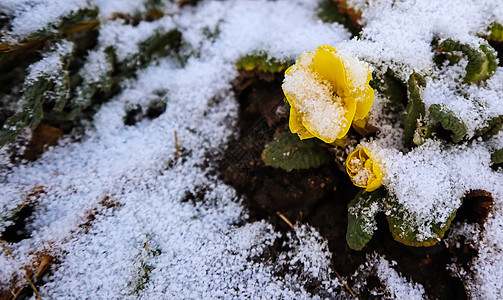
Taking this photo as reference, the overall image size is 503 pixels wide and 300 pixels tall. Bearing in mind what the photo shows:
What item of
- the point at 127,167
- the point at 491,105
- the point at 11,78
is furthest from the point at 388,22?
the point at 11,78

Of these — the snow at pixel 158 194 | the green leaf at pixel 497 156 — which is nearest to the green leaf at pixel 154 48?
the snow at pixel 158 194

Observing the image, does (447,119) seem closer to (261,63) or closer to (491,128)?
(491,128)

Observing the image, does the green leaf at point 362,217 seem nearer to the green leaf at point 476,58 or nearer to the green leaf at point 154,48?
the green leaf at point 476,58

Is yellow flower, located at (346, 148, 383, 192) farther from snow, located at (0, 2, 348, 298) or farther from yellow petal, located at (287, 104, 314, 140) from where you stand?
snow, located at (0, 2, 348, 298)

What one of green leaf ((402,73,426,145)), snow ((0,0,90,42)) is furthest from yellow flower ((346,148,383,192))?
snow ((0,0,90,42))

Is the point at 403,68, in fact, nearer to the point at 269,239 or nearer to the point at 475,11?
the point at 475,11
